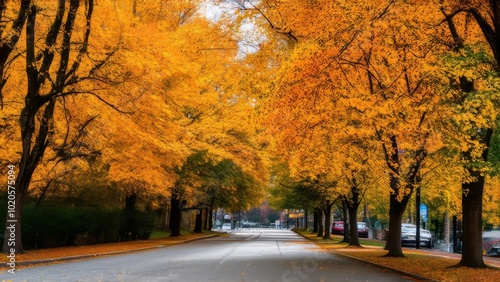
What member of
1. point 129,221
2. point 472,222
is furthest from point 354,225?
point 472,222

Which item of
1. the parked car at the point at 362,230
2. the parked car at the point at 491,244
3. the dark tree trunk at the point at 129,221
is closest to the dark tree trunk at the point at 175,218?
the dark tree trunk at the point at 129,221

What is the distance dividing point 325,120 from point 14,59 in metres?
11.0

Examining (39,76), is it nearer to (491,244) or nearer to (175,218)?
(175,218)

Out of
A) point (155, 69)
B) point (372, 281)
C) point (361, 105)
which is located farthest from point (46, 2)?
point (372, 281)

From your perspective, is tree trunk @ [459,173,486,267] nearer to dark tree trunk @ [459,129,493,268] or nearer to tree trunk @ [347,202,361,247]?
dark tree trunk @ [459,129,493,268]

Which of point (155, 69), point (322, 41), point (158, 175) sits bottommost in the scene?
point (158, 175)

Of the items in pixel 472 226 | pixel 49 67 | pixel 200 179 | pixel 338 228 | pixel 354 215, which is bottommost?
pixel 338 228

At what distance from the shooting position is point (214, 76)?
29.2 metres

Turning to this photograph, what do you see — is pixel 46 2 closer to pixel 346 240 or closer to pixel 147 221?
pixel 147 221

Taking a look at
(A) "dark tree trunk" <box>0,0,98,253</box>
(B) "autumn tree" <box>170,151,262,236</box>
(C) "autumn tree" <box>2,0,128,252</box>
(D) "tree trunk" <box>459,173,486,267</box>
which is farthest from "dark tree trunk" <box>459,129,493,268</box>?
(B) "autumn tree" <box>170,151,262,236</box>

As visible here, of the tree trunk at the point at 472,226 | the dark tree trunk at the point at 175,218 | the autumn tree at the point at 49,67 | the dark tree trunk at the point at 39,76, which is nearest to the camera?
the tree trunk at the point at 472,226

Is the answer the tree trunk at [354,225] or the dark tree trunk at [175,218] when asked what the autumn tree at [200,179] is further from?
the tree trunk at [354,225]

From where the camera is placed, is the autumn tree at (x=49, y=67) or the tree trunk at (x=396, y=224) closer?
the autumn tree at (x=49, y=67)

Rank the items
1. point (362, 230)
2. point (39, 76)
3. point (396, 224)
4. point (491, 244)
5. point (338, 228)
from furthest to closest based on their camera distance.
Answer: point (338, 228) < point (362, 230) < point (491, 244) < point (396, 224) < point (39, 76)
